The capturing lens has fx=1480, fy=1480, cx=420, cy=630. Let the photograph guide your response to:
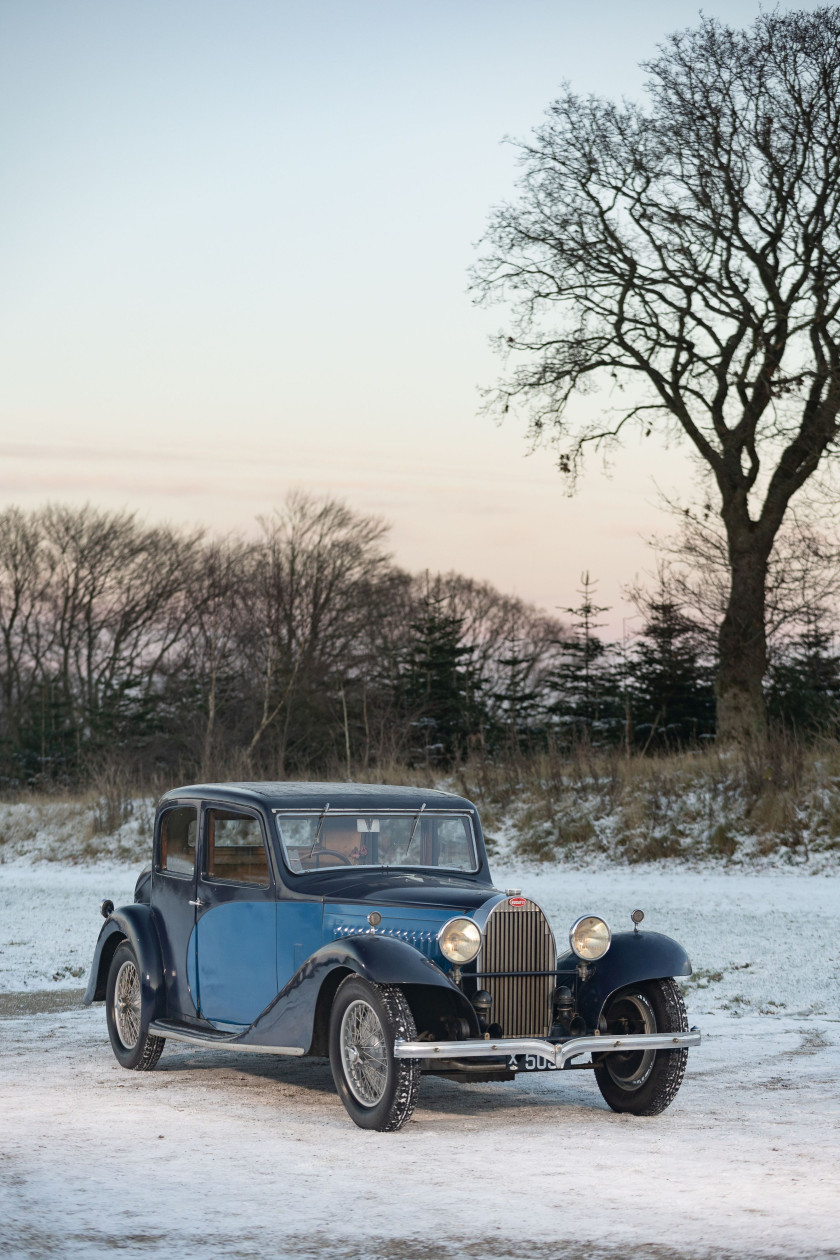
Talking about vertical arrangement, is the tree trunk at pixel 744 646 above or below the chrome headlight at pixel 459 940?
above

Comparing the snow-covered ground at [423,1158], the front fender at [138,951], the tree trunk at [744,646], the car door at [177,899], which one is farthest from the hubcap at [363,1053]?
the tree trunk at [744,646]

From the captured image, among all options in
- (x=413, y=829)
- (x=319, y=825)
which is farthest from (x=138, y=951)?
(x=413, y=829)

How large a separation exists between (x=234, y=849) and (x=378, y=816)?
0.88 m

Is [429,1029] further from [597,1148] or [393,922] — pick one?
[597,1148]

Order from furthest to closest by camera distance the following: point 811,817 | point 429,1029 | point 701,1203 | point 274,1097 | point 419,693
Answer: point 419,693
point 811,817
point 274,1097
point 429,1029
point 701,1203

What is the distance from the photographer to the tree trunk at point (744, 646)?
29.5 meters

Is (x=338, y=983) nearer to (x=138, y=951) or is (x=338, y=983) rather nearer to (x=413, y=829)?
(x=413, y=829)

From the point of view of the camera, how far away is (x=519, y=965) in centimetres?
741

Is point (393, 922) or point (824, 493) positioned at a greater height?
point (824, 493)

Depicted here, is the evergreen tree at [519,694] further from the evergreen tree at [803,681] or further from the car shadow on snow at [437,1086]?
the car shadow on snow at [437,1086]

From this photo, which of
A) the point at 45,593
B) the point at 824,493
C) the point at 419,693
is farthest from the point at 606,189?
the point at 45,593

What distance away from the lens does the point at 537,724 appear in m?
50.3

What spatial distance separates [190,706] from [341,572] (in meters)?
7.69

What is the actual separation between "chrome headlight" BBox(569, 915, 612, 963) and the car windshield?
1218 millimetres
